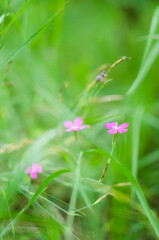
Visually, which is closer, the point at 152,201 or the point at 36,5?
the point at 152,201

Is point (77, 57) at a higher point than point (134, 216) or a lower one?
higher

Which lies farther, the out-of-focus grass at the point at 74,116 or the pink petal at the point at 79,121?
the out-of-focus grass at the point at 74,116

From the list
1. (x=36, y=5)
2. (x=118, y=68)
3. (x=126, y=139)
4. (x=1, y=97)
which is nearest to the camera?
(x=126, y=139)

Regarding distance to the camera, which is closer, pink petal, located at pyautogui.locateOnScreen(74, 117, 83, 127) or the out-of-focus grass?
pink petal, located at pyautogui.locateOnScreen(74, 117, 83, 127)

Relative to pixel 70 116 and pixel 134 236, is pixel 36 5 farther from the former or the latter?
pixel 134 236

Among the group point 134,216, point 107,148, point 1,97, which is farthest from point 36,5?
point 134,216

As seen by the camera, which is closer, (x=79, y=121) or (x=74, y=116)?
(x=79, y=121)

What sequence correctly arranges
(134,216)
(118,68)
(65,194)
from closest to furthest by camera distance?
(134,216) → (65,194) → (118,68)

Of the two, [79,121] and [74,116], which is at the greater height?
[74,116]
